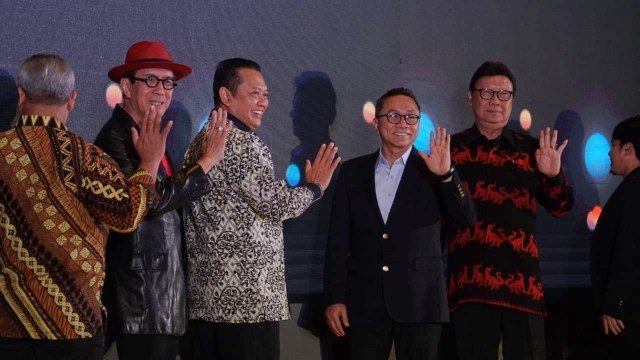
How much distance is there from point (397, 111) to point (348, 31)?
2.74 ft

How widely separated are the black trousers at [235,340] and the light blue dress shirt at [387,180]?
0.70 meters

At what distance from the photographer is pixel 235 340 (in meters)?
2.98

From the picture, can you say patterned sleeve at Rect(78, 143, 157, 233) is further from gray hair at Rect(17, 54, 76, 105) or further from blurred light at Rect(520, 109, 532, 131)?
blurred light at Rect(520, 109, 532, 131)

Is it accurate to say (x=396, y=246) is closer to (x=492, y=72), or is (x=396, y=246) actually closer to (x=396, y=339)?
(x=396, y=339)

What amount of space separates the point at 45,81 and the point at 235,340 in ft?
→ 3.65

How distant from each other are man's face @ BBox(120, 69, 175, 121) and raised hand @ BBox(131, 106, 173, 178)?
1.31 ft

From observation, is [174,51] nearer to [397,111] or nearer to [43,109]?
[397,111]

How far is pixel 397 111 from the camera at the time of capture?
347 centimetres

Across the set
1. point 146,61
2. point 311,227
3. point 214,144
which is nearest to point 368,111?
point 311,227

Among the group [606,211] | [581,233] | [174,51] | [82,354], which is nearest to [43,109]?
[82,354]

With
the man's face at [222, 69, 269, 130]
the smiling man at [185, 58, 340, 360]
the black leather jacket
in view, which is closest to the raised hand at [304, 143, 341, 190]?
the smiling man at [185, 58, 340, 360]

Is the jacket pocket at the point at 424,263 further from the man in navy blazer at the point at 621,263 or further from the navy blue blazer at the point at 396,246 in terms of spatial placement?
the man in navy blazer at the point at 621,263

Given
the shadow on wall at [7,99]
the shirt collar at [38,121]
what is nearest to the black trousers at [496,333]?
the shirt collar at [38,121]

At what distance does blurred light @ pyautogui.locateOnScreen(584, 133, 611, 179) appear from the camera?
15.2 feet
